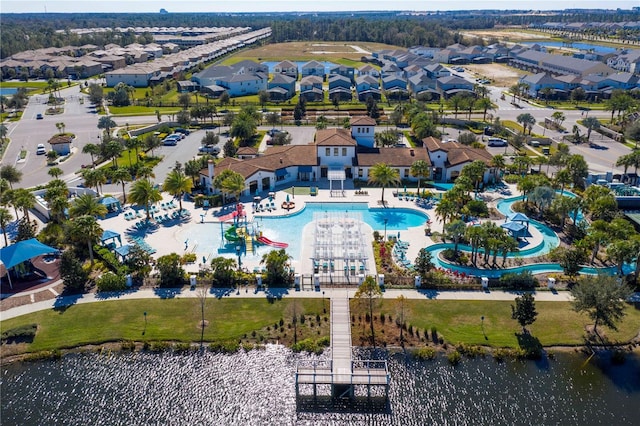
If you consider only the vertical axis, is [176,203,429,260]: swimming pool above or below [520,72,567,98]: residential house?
below

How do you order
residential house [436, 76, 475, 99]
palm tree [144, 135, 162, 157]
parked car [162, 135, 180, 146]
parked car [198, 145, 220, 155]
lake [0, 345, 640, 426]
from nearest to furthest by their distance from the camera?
1. lake [0, 345, 640, 426]
2. palm tree [144, 135, 162, 157]
3. parked car [198, 145, 220, 155]
4. parked car [162, 135, 180, 146]
5. residential house [436, 76, 475, 99]

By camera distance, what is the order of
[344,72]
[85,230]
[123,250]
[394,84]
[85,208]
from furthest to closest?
[344,72] < [394,84] < [85,208] < [123,250] < [85,230]

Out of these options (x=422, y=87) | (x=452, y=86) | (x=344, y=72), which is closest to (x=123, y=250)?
(x=422, y=87)

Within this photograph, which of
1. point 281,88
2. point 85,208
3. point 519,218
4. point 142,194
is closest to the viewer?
point 85,208

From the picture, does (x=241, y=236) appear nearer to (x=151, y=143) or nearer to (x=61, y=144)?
(x=151, y=143)

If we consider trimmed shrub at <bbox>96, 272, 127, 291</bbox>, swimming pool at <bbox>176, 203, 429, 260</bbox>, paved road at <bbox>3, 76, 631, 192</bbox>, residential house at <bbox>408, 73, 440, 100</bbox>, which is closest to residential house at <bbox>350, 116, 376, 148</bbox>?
paved road at <bbox>3, 76, 631, 192</bbox>

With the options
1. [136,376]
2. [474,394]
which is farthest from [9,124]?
[474,394]

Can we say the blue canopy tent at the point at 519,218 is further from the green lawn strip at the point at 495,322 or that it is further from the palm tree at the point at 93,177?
the palm tree at the point at 93,177

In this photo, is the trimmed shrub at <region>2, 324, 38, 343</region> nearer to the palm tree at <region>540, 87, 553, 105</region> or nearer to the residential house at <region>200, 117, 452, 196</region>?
the residential house at <region>200, 117, 452, 196</region>
